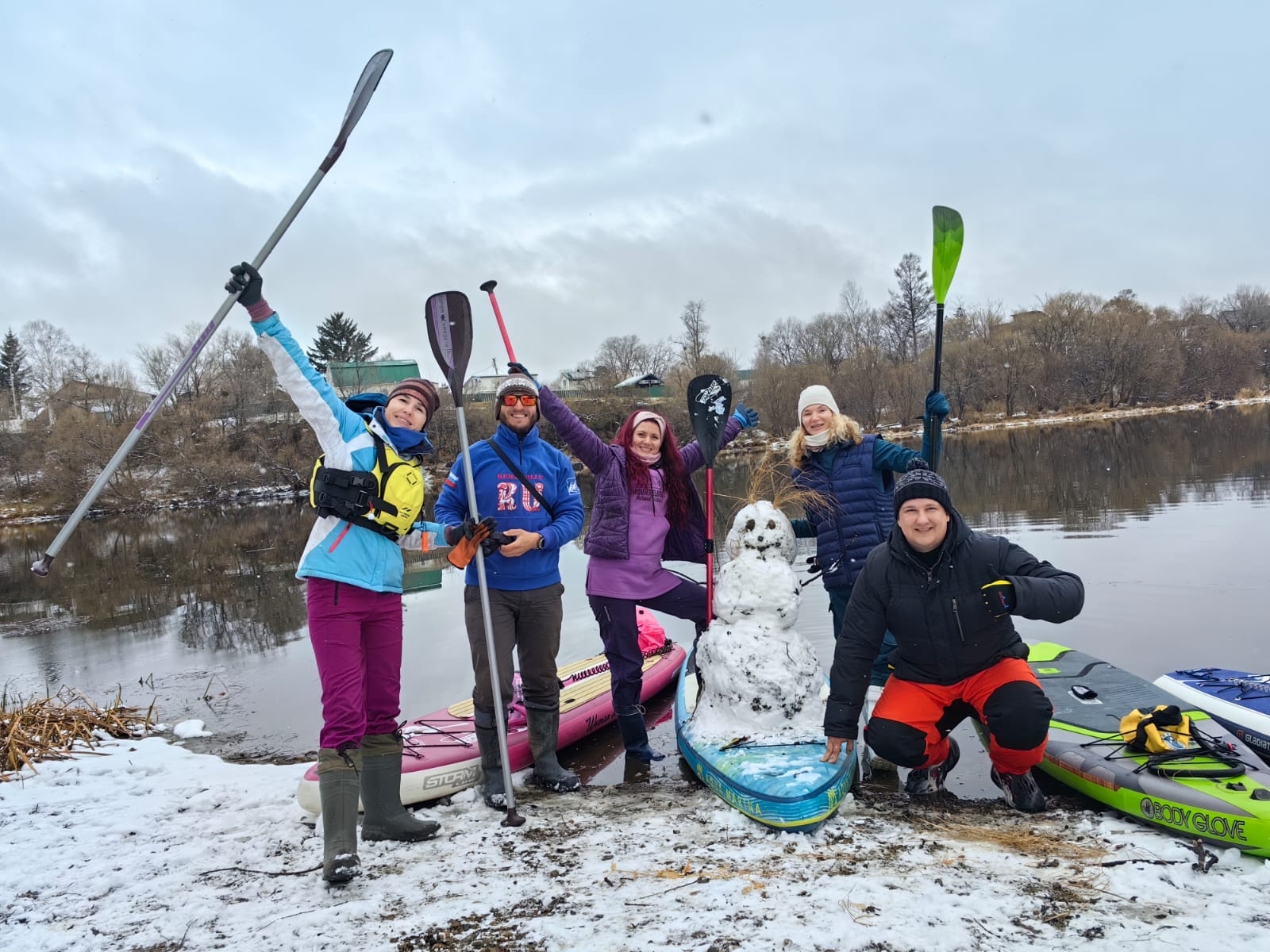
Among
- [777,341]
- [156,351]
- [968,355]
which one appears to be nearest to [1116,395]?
[968,355]

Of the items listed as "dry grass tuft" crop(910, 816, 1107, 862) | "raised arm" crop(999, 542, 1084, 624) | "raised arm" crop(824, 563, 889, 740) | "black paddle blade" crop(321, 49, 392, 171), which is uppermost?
"black paddle blade" crop(321, 49, 392, 171)

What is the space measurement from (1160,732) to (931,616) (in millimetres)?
1267

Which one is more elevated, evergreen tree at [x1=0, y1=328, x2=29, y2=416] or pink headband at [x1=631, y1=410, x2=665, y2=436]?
evergreen tree at [x1=0, y1=328, x2=29, y2=416]

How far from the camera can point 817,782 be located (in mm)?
3180

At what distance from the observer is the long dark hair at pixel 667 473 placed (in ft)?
14.3

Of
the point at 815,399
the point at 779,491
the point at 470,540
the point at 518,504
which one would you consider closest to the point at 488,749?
the point at 470,540

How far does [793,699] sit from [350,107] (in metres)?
3.75

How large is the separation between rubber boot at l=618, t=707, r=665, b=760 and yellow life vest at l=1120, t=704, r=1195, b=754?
2.51 meters

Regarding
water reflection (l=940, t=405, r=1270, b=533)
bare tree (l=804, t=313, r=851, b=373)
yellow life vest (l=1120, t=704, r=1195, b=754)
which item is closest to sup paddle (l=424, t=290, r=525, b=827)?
yellow life vest (l=1120, t=704, r=1195, b=754)

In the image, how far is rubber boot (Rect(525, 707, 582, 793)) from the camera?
160 inches

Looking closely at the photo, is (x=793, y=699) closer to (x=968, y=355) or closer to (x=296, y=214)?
(x=296, y=214)

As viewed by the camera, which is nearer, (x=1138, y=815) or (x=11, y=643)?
(x=1138, y=815)

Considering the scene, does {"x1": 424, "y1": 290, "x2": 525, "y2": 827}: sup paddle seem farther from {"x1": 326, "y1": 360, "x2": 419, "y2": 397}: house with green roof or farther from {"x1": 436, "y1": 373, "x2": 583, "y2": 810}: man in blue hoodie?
{"x1": 326, "y1": 360, "x2": 419, "y2": 397}: house with green roof

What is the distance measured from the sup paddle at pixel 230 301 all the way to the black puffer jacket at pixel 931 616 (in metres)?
2.99
